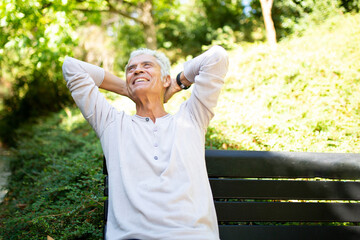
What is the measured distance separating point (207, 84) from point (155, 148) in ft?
1.60

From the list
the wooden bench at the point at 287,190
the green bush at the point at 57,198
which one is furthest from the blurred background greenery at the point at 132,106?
the wooden bench at the point at 287,190

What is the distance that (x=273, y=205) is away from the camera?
2188 millimetres

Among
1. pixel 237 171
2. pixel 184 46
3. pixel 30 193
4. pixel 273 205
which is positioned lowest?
pixel 30 193

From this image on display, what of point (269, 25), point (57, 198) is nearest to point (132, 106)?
point (57, 198)

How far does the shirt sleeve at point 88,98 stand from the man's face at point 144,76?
0.75 feet

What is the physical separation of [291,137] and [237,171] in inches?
72.4

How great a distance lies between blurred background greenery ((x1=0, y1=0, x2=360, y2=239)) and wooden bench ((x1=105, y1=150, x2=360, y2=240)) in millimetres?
1070

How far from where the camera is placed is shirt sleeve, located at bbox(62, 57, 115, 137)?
6.66 feet

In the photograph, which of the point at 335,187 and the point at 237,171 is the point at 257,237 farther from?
the point at 335,187

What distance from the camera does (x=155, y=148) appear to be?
6.40 ft

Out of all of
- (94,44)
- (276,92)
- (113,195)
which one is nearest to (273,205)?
(113,195)

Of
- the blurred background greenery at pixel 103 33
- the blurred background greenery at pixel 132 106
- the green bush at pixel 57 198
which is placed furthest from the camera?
the blurred background greenery at pixel 103 33

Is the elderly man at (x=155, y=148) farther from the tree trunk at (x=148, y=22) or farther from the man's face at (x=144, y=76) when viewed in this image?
the tree trunk at (x=148, y=22)

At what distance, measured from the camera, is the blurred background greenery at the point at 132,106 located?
303 cm
